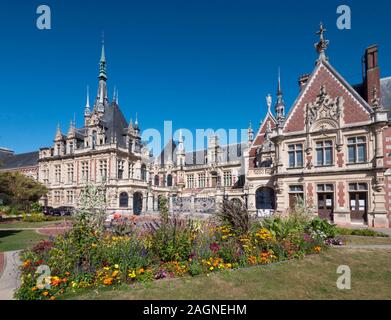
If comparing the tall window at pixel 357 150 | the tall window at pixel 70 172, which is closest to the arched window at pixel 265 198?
the tall window at pixel 357 150

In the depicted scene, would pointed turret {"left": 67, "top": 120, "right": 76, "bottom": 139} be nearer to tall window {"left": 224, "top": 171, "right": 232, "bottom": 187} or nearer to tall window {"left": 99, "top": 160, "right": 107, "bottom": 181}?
tall window {"left": 99, "top": 160, "right": 107, "bottom": 181}

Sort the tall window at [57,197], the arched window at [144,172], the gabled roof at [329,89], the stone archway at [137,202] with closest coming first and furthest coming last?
1. the gabled roof at [329,89]
2. the stone archway at [137,202]
3. the tall window at [57,197]
4. the arched window at [144,172]

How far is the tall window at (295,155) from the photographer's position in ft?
77.1

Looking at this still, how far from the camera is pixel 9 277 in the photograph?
758 centimetres

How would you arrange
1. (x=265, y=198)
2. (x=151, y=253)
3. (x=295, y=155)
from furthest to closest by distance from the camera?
(x=265, y=198) < (x=295, y=155) < (x=151, y=253)

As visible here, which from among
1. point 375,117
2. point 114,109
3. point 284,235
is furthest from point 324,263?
point 114,109

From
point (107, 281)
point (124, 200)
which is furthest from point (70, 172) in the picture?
point (107, 281)

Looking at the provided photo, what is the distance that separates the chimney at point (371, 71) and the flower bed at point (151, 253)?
1772 centimetres

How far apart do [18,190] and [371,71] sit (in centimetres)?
4024

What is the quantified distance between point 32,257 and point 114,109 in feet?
130

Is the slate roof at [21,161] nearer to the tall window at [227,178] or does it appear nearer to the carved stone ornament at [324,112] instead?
the tall window at [227,178]

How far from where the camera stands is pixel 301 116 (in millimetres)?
23656

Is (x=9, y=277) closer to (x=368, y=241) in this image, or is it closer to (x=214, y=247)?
(x=214, y=247)

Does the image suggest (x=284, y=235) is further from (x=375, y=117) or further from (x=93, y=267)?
(x=375, y=117)
